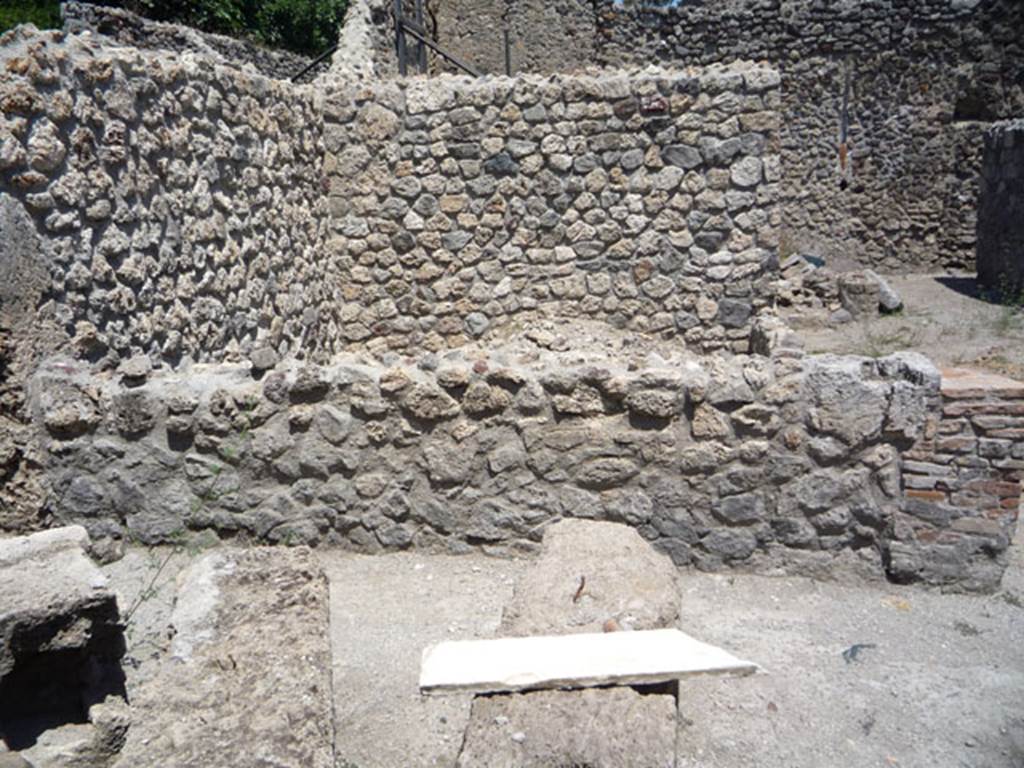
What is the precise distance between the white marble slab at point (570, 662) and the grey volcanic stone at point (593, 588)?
0.38ft

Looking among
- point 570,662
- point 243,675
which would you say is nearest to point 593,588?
point 570,662

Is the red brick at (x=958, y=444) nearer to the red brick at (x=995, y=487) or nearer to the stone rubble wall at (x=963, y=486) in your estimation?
the stone rubble wall at (x=963, y=486)

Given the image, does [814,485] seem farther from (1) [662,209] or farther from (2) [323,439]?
(1) [662,209]

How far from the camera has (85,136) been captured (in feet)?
12.7

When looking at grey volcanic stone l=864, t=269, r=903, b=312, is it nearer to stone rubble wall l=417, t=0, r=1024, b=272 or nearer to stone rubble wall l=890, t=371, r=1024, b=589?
stone rubble wall l=417, t=0, r=1024, b=272

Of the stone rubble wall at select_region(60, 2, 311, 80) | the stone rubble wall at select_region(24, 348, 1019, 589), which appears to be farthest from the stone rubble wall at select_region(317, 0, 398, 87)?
the stone rubble wall at select_region(24, 348, 1019, 589)

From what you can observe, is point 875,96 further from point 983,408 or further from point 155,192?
point 155,192

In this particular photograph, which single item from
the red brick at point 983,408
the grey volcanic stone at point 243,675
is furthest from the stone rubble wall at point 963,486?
the grey volcanic stone at point 243,675

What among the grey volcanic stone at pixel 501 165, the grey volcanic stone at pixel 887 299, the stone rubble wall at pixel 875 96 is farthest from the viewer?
the stone rubble wall at pixel 875 96

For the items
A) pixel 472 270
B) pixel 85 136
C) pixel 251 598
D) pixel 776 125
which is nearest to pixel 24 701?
pixel 251 598

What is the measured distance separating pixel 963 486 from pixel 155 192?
397 cm

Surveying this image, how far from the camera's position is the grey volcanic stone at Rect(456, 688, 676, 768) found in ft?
7.07

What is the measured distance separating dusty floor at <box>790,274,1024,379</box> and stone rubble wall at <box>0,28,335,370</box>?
5.43 meters

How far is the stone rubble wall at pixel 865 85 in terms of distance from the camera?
13.7m
